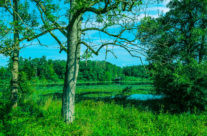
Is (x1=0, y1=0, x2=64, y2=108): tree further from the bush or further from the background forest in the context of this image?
the bush

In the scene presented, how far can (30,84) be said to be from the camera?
31.6 feet

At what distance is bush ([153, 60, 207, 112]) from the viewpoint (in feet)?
30.4

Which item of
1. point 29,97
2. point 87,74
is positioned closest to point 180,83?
point 29,97

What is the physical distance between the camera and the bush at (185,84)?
927 cm

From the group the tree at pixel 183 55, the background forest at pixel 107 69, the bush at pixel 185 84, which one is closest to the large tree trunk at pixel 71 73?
the background forest at pixel 107 69

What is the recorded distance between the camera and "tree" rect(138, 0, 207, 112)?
30.6 ft

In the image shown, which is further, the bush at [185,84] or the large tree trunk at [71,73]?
the bush at [185,84]

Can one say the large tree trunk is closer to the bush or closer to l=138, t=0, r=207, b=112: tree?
l=138, t=0, r=207, b=112: tree

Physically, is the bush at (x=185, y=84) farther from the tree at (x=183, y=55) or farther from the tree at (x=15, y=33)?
the tree at (x=15, y=33)

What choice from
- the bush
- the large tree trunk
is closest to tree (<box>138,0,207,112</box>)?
the bush

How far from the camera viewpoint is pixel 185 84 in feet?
30.8

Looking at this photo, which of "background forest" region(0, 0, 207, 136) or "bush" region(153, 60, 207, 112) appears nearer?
"background forest" region(0, 0, 207, 136)

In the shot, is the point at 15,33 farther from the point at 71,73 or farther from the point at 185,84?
the point at 185,84

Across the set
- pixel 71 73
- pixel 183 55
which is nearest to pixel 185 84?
pixel 183 55
